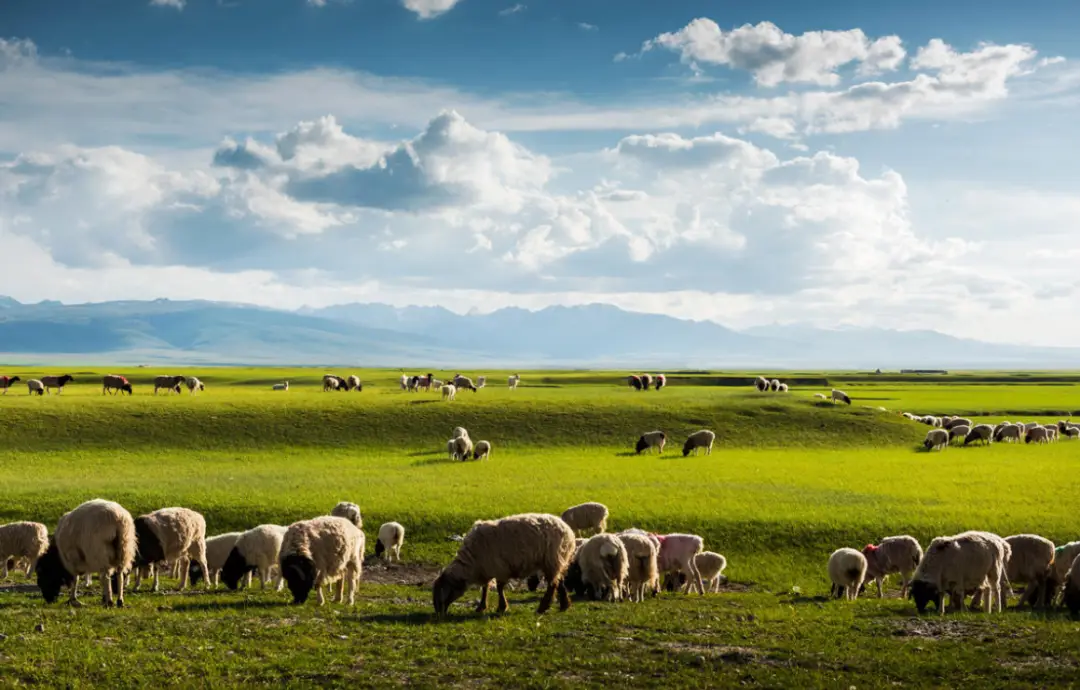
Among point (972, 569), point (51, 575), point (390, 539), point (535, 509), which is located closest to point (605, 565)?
point (972, 569)

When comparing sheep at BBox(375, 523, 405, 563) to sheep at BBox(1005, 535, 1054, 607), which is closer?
sheep at BBox(1005, 535, 1054, 607)

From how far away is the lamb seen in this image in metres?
22.5

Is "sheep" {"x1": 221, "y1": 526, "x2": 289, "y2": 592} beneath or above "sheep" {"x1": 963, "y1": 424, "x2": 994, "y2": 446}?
beneath

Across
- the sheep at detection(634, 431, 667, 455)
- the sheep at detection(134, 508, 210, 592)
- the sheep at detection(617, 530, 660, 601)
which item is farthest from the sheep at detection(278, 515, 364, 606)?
the sheep at detection(634, 431, 667, 455)

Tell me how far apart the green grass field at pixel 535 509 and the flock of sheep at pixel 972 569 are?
96 cm

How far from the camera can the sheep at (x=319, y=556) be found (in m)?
18.9

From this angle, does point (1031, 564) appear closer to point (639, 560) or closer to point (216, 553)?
point (639, 560)

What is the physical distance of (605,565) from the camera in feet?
68.5

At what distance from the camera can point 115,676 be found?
13.6 metres

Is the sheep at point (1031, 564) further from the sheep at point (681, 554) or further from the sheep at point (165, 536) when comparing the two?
the sheep at point (165, 536)

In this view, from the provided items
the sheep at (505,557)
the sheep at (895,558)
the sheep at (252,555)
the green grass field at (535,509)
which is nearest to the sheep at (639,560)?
the green grass field at (535,509)

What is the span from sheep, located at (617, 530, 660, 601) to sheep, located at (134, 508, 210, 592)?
441 inches

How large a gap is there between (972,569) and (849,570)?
3756 millimetres

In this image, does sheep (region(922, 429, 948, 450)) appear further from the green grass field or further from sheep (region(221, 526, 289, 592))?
sheep (region(221, 526, 289, 592))
